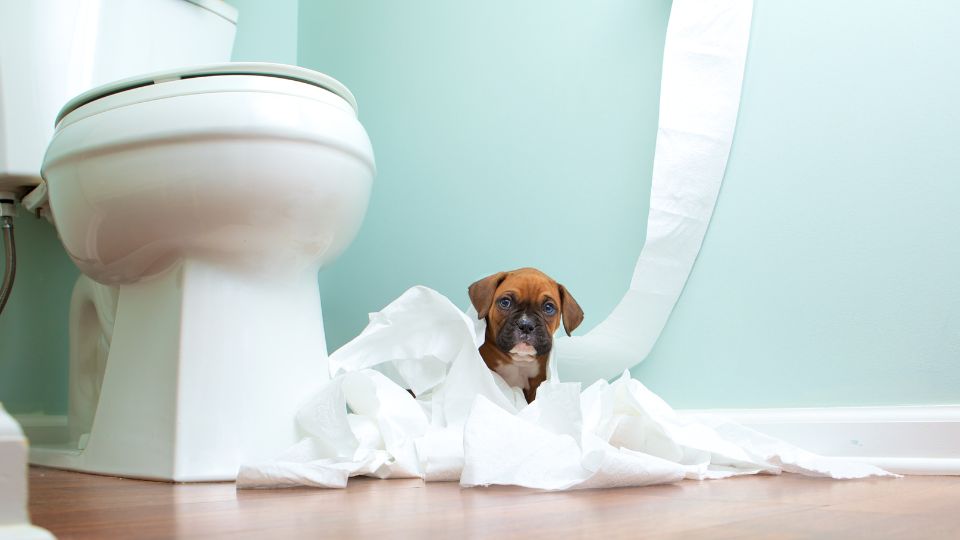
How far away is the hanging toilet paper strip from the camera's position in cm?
140

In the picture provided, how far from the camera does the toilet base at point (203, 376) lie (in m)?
1.15

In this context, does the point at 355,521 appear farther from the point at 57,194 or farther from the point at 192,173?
the point at 57,194

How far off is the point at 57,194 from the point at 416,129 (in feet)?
2.72

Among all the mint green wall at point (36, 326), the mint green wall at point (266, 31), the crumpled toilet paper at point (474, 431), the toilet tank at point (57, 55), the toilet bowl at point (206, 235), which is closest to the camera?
the crumpled toilet paper at point (474, 431)

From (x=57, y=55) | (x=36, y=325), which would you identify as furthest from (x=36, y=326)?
(x=57, y=55)

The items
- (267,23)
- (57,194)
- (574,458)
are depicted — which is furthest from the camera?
(267,23)

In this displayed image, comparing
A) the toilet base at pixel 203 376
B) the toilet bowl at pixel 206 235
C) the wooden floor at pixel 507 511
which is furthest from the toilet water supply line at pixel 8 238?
the wooden floor at pixel 507 511

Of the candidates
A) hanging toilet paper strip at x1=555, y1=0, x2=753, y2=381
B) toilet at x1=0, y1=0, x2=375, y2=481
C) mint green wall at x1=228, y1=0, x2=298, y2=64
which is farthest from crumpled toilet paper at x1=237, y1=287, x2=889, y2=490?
mint green wall at x1=228, y1=0, x2=298, y2=64

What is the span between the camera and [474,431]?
99 centimetres

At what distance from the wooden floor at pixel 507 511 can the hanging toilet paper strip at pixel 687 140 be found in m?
0.44

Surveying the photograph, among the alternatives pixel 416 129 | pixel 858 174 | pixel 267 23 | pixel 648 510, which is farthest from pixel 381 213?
pixel 648 510

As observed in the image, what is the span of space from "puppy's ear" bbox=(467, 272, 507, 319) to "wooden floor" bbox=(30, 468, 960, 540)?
15.8 inches

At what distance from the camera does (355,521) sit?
28.3 inches

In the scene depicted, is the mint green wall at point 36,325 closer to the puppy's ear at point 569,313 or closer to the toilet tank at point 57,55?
the toilet tank at point 57,55
